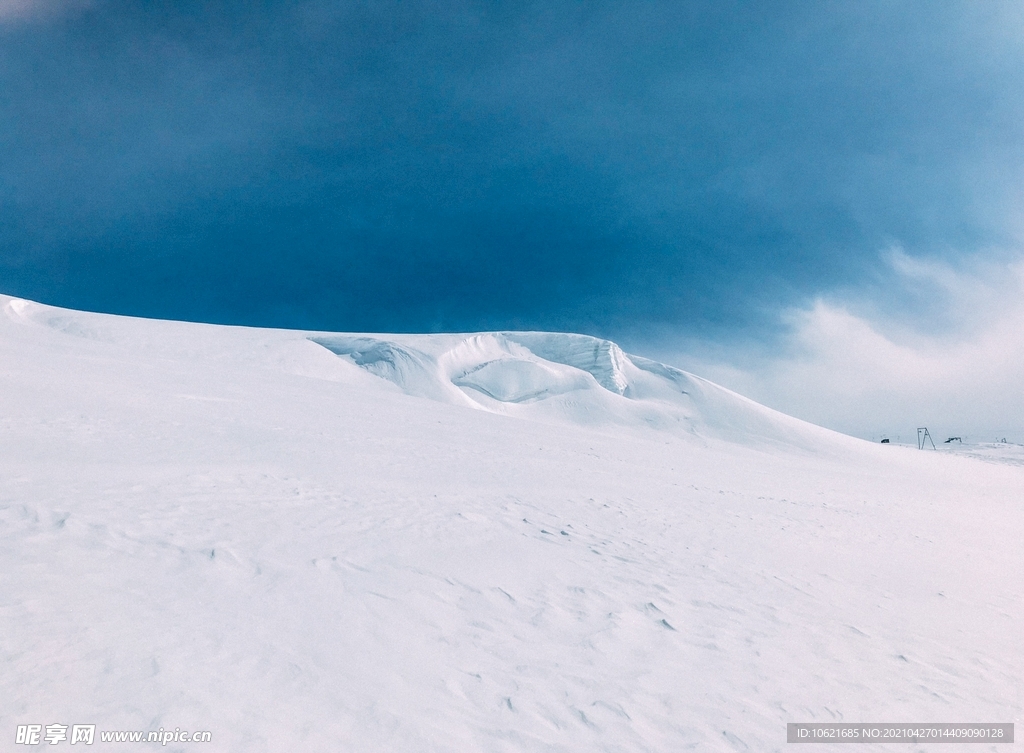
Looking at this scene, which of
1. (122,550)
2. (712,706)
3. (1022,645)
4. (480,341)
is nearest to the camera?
(712,706)

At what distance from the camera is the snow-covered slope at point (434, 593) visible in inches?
139

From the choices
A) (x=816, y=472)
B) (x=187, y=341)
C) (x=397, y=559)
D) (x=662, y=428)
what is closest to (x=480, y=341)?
(x=662, y=428)

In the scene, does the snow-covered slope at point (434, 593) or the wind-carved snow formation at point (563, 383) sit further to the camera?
the wind-carved snow formation at point (563, 383)

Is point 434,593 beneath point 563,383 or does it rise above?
beneath

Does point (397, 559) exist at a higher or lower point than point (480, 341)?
lower

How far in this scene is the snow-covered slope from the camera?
3.53m

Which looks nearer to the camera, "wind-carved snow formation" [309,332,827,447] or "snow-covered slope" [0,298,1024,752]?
"snow-covered slope" [0,298,1024,752]

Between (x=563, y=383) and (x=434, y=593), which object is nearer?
(x=434, y=593)

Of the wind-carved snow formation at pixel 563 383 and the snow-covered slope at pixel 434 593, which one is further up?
the wind-carved snow formation at pixel 563 383

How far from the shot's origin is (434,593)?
5.37 metres

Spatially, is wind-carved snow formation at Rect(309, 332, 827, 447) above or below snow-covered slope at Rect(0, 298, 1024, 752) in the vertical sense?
above

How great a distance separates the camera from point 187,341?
30.9m

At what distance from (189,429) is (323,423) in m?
3.94

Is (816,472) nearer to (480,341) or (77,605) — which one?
(77,605)
